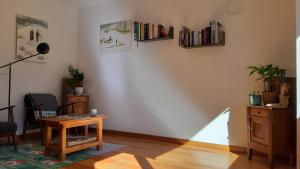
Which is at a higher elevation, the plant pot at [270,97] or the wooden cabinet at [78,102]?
the plant pot at [270,97]

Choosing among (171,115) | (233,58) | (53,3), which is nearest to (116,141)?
(171,115)

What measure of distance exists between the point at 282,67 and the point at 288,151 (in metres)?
1.04

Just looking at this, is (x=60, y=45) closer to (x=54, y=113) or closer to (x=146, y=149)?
(x=54, y=113)

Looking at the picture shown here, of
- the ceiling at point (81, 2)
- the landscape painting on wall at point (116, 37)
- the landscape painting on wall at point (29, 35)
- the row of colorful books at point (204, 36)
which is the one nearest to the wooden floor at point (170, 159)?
the row of colorful books at point (204, 36)

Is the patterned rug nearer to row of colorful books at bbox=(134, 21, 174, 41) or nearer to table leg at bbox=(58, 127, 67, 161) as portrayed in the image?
table leg at bbox=(58, 127, 67, 161)

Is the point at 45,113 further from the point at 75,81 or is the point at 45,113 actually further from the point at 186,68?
the point at 186,68

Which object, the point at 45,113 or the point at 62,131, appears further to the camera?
the point at 45,113

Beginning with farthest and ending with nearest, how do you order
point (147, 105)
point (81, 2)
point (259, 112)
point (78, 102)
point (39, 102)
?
point (81, 2) → point (78, 102) → point (147, 105) → point (39, 102) → point (259, 112)

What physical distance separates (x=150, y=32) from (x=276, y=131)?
235 centimetres

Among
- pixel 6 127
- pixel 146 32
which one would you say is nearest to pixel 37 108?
pixel 6 127

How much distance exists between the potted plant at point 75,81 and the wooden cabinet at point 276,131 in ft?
10.3

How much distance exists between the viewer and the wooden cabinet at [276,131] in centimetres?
276

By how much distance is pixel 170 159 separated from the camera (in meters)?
3.13

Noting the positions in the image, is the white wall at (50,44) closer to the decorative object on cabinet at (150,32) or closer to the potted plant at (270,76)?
the decorative object on cabinet at (150,32)
